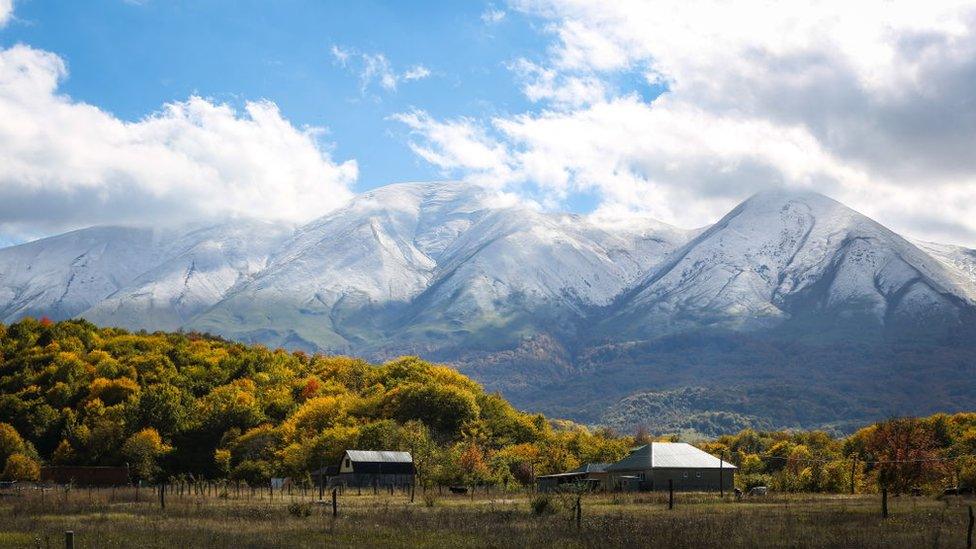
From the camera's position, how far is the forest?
360ft

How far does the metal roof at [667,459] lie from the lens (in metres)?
112

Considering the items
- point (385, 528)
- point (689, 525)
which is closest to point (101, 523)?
point (385, 528)

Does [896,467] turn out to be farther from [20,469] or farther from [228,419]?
[20,469]

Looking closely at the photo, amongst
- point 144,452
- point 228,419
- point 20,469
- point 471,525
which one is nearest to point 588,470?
point 228,419

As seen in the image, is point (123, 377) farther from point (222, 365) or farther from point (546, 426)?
point (546, 426)

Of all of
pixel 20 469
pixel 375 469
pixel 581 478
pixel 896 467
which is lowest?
pixel 581 478

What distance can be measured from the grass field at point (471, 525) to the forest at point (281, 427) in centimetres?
3567

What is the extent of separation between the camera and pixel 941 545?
39406mm

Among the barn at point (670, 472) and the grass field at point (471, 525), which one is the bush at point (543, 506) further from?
the barn at point (670, 472)

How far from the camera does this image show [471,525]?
50.5 metres

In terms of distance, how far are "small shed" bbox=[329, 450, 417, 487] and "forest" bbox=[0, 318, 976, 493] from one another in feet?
10.6

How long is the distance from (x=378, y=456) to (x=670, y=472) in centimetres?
3280

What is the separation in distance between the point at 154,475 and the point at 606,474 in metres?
57.9

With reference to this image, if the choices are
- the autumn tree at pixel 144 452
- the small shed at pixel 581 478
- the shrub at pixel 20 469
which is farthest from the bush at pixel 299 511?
the shrub at pixel 20 469
